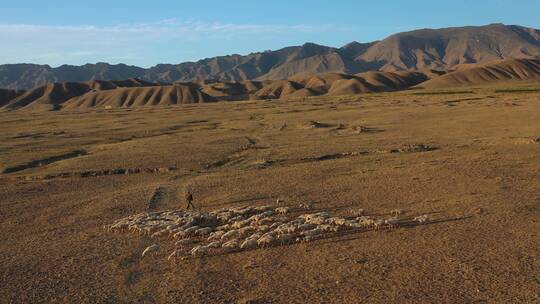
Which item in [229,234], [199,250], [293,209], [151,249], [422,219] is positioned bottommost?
[293,209]

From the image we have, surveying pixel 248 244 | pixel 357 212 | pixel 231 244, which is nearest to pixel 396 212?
pixel 357 212

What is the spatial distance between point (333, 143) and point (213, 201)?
22.7 metres

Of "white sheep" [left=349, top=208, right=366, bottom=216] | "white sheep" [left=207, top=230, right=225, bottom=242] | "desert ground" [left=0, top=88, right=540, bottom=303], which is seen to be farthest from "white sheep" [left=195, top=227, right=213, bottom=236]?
"white sheep" [left=349, top=208, right=366, bottom=216]

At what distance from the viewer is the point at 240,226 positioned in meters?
25.1

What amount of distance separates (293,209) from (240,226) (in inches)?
159

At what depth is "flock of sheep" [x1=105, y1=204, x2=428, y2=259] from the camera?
73.5ft

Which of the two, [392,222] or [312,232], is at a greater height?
[392,222]

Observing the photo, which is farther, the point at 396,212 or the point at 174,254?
the point at 396,212

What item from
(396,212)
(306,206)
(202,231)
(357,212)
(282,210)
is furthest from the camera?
(306,206)

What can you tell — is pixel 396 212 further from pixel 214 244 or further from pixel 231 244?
pixel 214 244

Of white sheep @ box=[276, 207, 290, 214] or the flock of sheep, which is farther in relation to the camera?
white sheep @ box=[276, 207, 290, 214]

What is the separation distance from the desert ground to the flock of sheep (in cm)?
57

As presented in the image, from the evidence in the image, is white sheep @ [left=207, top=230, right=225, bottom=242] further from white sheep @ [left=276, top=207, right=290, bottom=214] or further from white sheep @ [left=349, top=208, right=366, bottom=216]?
white sheep @ [left=349, top=208, right=366, bottom=216]

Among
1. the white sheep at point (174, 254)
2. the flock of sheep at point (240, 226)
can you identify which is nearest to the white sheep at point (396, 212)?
the flock of sheep at point (240, 226)
